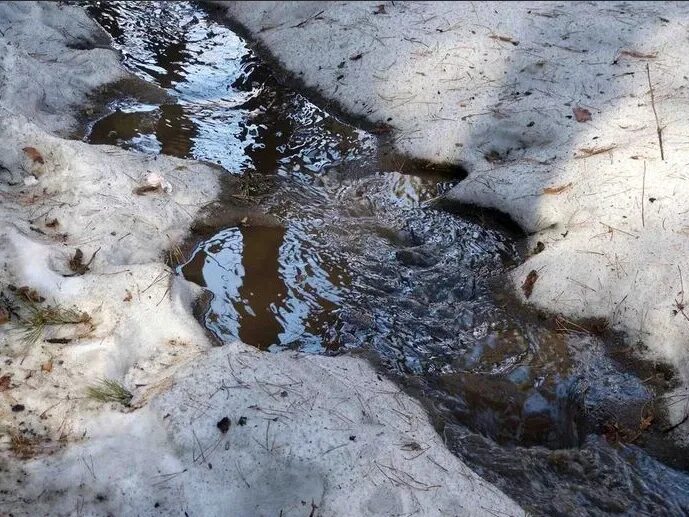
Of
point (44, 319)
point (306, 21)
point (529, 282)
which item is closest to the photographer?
point (44, 319)

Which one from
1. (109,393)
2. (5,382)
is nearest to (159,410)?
(109,393)

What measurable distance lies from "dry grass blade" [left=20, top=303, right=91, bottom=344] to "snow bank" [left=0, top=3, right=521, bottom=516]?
0.07 feet

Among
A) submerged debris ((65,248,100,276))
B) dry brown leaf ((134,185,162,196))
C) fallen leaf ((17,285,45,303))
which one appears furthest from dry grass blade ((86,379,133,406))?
dry brown leaf ((134,185,162,196))

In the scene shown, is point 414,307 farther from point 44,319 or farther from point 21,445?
point 21,445

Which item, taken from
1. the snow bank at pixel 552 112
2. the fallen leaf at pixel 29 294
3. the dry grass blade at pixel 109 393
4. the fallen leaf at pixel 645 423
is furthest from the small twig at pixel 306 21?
the fallen leaf at pixel 645 423

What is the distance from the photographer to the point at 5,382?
3914 mm

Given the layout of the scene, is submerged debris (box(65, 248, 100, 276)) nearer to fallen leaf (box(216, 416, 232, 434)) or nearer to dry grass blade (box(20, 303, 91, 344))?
dry grass blade (box(20, 303, 91, 344))

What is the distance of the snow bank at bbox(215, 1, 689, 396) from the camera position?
5.14 meters

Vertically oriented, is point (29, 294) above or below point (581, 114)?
below

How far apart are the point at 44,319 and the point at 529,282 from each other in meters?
3.86

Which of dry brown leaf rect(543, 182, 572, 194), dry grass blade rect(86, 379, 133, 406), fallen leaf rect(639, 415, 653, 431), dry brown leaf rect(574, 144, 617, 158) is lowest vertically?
dry grass blade rect(86, 379, 133, 406)

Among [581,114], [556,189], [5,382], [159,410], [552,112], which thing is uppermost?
[581,114]

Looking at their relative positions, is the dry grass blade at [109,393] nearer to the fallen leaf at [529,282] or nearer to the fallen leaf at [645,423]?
the fallen leaf at [529,282]

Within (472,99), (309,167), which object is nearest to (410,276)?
(309,167)
